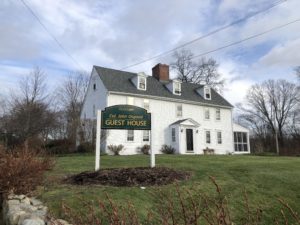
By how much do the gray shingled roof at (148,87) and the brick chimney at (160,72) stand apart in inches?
30.9

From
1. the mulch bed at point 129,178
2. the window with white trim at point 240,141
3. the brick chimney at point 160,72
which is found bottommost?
the mulch bed at point 129,178

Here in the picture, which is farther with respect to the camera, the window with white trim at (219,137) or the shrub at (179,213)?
the window with white trim at (219,137)

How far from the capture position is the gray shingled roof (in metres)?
23.7

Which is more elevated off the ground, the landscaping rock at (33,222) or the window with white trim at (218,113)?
the window with white trim at (218,113)

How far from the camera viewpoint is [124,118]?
365 inches

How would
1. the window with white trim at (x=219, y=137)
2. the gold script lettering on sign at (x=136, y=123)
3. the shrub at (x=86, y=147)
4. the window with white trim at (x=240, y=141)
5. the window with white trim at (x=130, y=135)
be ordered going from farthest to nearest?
the window with white trim at (x=240, y=141), the window with white trim at (x=219, y=137), the window with white trim at (x=130, y=135), the shrub at (x=86, y=147), the gold script lettering on sign at (x=136, y=123)

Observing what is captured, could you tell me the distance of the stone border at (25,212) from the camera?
445 cm

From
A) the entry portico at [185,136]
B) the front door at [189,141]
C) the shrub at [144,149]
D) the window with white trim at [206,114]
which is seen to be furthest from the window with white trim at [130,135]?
the window with white trim at [206,114]

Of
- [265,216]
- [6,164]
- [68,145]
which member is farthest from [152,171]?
[68,145]

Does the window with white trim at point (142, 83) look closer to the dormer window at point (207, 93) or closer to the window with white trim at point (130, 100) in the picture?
the window with white trim at point (130, 100)

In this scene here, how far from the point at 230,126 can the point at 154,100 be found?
9.59 meters

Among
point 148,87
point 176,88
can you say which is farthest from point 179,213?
point 176,88

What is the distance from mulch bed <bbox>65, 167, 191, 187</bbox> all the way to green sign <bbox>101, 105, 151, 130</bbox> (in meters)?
1.66

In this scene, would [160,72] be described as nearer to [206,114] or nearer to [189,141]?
[206,114]
